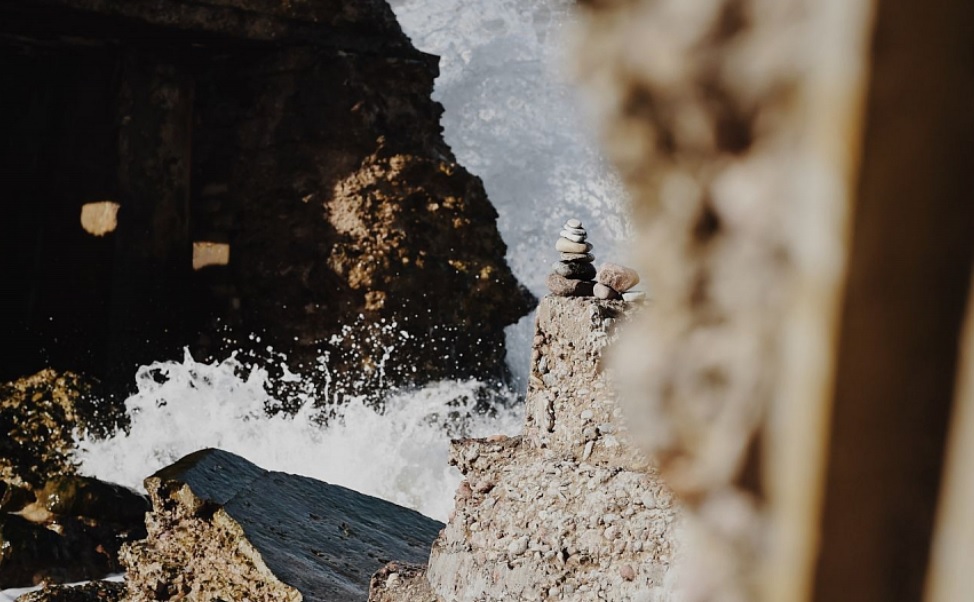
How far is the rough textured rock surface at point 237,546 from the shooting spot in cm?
250

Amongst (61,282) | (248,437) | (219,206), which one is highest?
(219,206)

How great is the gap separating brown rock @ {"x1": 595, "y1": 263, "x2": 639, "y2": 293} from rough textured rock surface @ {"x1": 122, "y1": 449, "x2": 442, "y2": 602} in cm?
99

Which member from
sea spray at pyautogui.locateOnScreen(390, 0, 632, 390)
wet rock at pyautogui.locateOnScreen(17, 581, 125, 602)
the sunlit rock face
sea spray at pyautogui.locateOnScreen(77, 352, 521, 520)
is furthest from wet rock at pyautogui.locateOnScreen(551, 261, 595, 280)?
sea spray at pyautogui.locateOnScreen(390, 0, 632, 390)

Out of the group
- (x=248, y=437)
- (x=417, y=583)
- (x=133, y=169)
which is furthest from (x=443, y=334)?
(x=417, y=583)

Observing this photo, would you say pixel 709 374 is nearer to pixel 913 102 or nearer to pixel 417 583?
pixel 913 102

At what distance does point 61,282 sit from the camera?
5.50 metres

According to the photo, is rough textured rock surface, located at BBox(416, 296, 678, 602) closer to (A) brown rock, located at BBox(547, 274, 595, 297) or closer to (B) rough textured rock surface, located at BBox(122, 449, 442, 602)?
(A) brown rock, located at BBox(547, 274, 595, 297)

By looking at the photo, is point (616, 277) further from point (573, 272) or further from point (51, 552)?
point (51, 552)

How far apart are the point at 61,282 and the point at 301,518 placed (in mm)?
3028

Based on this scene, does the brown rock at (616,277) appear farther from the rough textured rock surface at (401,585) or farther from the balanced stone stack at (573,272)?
the rough textured rock surface at (401,585)

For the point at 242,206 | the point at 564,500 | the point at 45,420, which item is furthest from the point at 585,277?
the point at 242,206

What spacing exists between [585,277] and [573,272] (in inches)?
1.1

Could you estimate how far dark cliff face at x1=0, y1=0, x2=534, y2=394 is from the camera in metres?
5.44

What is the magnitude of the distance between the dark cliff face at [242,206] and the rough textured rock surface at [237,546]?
7.84 feet
